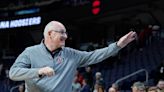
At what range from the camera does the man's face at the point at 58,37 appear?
146 inches

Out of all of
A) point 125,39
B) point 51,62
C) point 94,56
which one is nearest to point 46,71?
point 51,62

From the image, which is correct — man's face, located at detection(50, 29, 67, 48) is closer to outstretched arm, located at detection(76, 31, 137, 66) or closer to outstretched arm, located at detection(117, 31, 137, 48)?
outstretched arm, located at detection(76, 31, 137, 66)

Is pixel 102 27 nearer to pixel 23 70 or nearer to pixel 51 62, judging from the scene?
pixel 51 62

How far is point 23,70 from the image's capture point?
354cm

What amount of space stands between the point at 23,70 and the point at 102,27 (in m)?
16.8

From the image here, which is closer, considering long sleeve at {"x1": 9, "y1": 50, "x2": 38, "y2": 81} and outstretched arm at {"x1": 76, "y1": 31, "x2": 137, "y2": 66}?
long sleeve at {"x1": 9, "y1": 50, "x2": 38, "y2": 81}

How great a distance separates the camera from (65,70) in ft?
Result: 12.4

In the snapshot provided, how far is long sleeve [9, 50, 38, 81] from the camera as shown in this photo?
350 centimetres

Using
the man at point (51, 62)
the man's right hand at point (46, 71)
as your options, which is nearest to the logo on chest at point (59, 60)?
the man at point (51, 62)

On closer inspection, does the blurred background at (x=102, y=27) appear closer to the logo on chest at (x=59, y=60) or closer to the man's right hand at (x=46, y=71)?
the logo on chest at (x=59, y=60)

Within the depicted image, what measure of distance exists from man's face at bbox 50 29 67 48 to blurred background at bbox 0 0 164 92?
8.69 metres

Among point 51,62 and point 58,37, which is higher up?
point 58,37

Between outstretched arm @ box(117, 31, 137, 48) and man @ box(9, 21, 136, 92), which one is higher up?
outstretched arm @ box(117, 31, 137, 48)

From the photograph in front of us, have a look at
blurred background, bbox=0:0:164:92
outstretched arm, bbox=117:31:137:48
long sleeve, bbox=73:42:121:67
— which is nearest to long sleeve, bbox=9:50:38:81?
long sleeve, bbox=73:42:121:67
